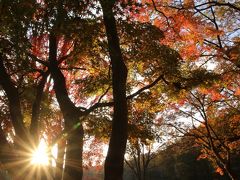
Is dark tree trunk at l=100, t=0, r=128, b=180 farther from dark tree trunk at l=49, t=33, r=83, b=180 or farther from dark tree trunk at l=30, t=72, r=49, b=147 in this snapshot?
dark tree trunk at l=30, t=72, r=49, b=147

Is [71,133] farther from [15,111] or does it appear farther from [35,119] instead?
[35,119]

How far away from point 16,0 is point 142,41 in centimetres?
400

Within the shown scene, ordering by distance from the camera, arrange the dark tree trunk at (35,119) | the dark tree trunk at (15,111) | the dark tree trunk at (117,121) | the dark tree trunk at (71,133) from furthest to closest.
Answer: the dark tree trunk at (35,119)
the dark tree trunk at (71,133)
the dark tree trunk at (15,111)
the dark tree trunk at (117,121)

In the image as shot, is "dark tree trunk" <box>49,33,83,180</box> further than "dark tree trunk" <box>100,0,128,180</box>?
Yes

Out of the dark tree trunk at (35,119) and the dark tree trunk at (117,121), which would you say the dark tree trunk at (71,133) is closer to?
the dark tree trunk at (35,119)

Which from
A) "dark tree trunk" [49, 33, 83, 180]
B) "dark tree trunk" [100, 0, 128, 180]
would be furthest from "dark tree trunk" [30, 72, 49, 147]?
"dark tree trunk" [100, 0, 128, 180]

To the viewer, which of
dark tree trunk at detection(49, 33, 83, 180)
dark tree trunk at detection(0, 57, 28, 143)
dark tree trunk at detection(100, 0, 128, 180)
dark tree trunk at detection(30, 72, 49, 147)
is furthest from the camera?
dark tree trunk at detection(30, 72, 49, 147)

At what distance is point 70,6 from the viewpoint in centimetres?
695

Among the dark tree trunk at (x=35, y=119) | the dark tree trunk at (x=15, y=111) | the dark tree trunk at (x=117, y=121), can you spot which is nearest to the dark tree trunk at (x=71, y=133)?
the dark tree trunk at (x=35, y=119)

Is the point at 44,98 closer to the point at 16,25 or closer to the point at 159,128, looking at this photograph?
the point at 16,25

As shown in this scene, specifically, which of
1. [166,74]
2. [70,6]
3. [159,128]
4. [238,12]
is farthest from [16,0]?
[159,128]

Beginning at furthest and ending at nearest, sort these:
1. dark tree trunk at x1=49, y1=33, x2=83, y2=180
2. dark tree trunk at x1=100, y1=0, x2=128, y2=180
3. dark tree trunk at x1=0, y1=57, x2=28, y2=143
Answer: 1. dark tree trunk at x1=49, y1=33, x2=83, y2=180
2. dark tree trunk at x1=0, y1=57, x2=28, y2=143
3. dark tree trunk at x1=100, y1=0, x2=128, y2=180

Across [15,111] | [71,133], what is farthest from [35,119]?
[15,111]

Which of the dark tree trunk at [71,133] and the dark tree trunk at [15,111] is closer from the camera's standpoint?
the dark tree trunk at [15,111]
